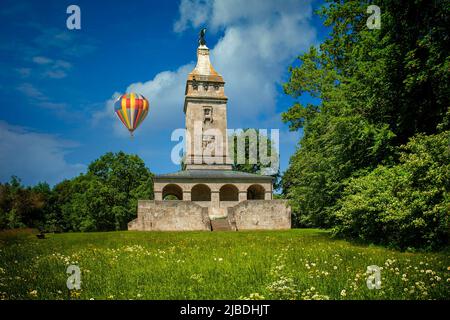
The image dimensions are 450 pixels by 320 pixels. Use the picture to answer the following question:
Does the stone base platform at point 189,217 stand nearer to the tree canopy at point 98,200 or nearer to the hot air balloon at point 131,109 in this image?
the hot air balloon at point 131,109

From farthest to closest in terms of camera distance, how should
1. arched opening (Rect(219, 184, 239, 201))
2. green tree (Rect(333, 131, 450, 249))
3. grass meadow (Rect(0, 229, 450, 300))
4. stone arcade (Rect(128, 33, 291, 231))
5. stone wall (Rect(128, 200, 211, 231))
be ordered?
arched opening (Rect(219, 184, 239, 201)) → stone arcade (Rect(128, 33, 291, 231)) → stone wall (Rect(128, 200, 211, 231)) → green tree (Rect(333, 131, 450, 249)) → grass meadow (Rect(0, 229, 450, 300))

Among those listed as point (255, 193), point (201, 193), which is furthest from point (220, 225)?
point (255, 193)

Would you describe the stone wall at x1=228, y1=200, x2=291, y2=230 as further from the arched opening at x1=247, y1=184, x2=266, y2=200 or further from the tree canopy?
the tree canopy

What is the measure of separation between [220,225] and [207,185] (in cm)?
727

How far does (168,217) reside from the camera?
31.7 m

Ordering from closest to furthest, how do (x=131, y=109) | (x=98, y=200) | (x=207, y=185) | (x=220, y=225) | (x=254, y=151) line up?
(x=131, y=109) < (x=220, y=225) < (x=207, y=185) < (x=98, y=200) < (x=254, y=151)

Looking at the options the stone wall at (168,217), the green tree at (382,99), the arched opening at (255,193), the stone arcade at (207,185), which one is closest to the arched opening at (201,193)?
the stone arcade at (207,185)

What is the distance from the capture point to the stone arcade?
31.7 meters

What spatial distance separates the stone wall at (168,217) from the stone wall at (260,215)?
275 centimetres

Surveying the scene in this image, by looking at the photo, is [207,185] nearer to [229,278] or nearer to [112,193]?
[112,193]

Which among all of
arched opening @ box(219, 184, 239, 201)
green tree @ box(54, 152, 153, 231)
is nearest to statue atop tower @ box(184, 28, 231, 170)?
arched opening @ box(219, 184, 239, 201)

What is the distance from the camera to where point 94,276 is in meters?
7.57

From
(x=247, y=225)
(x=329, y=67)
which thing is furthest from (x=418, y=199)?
(x=247, y=225)

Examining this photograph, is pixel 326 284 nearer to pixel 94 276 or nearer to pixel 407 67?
pixel 94 276
